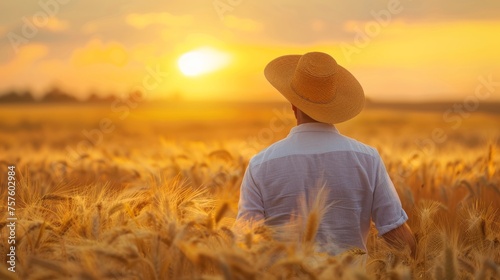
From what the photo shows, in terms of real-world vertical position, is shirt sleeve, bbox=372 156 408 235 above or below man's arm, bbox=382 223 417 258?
above

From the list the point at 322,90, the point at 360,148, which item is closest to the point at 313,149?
the point at 360,148

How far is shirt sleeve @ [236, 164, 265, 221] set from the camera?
369 centimetres

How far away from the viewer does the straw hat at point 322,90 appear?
3822 mm

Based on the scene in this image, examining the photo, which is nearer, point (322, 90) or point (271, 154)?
point (271, 154)

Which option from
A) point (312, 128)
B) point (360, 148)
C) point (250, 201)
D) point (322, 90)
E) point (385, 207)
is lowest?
point (385, 207)

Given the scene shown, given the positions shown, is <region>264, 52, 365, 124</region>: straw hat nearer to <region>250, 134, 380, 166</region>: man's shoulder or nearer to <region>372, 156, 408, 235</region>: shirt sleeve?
<region>250, 134, 380, 166</region>: man's shoulder

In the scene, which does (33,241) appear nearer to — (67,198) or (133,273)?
(67,198)

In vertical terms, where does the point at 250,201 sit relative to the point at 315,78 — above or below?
below

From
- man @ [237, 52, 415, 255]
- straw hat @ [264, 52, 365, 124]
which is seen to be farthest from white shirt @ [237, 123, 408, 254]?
straw hat @ [264, 52, 365, 124]

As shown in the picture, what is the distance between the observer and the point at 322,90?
153 inches

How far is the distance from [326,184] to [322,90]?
0.54 meters

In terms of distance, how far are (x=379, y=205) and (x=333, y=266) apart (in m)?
1.25

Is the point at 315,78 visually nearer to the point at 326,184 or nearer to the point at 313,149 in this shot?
the point at 313,149

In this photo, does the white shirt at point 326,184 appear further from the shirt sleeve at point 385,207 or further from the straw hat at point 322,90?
the straw hat at point 322,90
